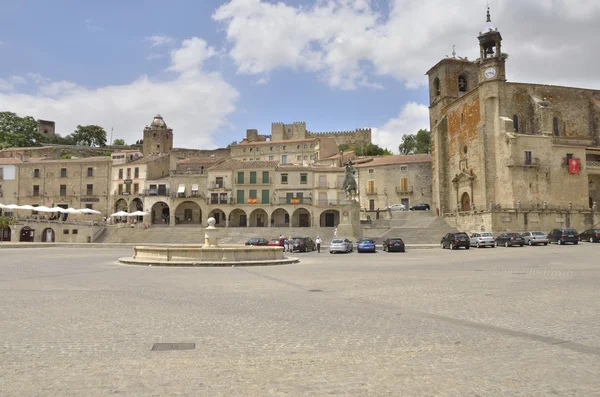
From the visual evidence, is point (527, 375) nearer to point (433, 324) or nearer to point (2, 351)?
point (433, 324)

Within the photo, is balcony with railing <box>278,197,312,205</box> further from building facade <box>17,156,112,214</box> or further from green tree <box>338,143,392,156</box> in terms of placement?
green tree <box>338,143,392,156</box>

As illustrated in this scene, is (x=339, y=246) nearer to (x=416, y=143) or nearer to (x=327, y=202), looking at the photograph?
(x=327, y=202)

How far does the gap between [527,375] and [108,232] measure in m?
50.8

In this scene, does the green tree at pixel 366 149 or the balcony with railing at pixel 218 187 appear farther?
the green tree at pixel 366 149

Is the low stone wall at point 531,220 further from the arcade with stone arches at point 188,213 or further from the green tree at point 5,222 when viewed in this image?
the green tree at point 5,222

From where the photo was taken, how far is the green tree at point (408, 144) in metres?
94.1

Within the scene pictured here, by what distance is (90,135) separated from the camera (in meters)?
101

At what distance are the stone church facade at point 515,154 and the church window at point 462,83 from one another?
185 inches

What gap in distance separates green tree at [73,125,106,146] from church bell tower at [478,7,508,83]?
3150 inches

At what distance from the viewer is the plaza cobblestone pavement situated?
4543 mm

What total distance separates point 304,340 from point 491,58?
46314mm

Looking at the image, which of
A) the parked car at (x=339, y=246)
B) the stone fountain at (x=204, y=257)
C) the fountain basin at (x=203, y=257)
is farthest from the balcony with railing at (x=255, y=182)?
the fountain basin at (x=203, y=257)

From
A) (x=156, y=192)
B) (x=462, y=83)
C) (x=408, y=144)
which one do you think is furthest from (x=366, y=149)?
(x=156, y=192)

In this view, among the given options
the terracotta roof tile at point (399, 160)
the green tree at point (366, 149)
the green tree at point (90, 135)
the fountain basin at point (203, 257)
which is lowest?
the fountain basin at point (203, 257)
